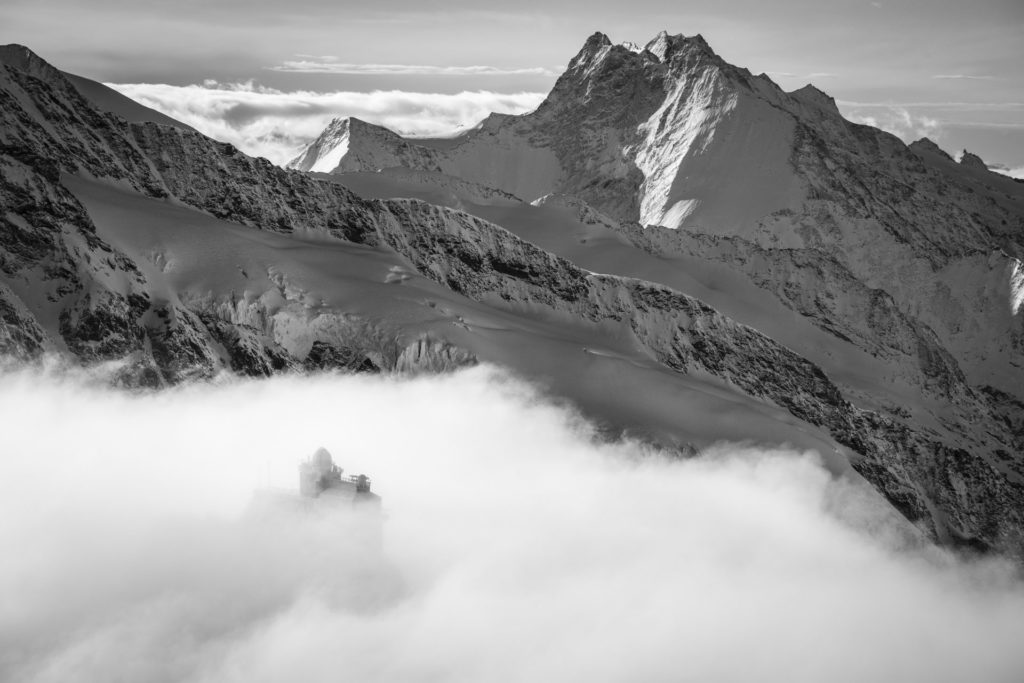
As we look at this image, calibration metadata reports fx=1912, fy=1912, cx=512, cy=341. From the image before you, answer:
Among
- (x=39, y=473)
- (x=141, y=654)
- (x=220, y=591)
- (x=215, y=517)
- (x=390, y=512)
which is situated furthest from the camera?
(x=390, y=512)

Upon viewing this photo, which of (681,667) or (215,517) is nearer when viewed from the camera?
(215,517)

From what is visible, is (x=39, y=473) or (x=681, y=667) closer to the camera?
(x=39, y=473)

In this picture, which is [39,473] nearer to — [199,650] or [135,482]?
[135,482]

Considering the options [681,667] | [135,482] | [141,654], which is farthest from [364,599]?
[681,667]

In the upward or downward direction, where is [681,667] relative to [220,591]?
downward

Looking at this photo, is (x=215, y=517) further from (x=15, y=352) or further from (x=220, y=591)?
(x=15, y=352)

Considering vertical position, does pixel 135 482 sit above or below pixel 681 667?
above

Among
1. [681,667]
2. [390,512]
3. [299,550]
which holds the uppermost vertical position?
[299,550]

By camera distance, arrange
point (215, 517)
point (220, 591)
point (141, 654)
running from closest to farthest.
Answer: point (141, 654), point (220, 591), point (215, 517)

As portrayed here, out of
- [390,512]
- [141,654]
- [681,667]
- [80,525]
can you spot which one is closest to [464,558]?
[390,512]
